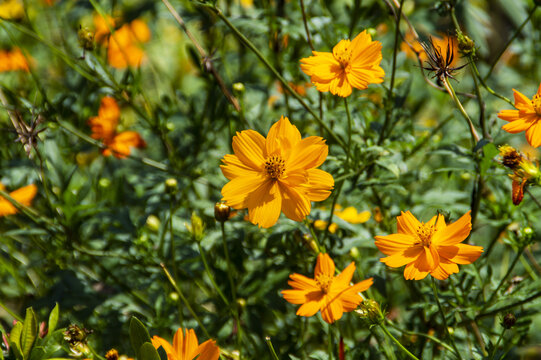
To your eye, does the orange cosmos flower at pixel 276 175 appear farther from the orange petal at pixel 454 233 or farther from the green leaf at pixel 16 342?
the green leaf at pixel 16 342

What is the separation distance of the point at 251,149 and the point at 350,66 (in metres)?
0.19

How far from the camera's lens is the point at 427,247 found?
2.18 feet

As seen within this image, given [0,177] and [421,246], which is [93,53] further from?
[421,246]

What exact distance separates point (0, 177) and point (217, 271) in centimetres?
52

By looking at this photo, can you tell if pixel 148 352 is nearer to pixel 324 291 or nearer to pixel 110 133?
pixel 324 291

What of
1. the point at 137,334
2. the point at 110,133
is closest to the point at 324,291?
the point at 137,334

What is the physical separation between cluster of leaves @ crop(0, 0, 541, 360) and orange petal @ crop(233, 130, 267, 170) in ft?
0.37

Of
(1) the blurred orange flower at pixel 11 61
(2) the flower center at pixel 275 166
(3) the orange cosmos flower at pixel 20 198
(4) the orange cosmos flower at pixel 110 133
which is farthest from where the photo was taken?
(1) the blurred orange flower at pixel 11 61

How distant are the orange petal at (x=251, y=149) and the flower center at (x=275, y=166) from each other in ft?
0.04

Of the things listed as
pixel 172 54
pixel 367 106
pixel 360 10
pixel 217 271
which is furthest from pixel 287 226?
pixel 172 54

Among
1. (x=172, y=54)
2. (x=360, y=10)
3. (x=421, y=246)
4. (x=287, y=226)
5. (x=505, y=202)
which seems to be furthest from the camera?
(x=172, y=54)

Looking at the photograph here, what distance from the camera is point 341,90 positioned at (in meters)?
0.72

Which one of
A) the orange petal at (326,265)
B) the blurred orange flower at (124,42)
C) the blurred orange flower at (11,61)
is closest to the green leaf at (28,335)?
the orange petal at (326,265)

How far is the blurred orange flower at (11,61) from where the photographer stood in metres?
1.31
